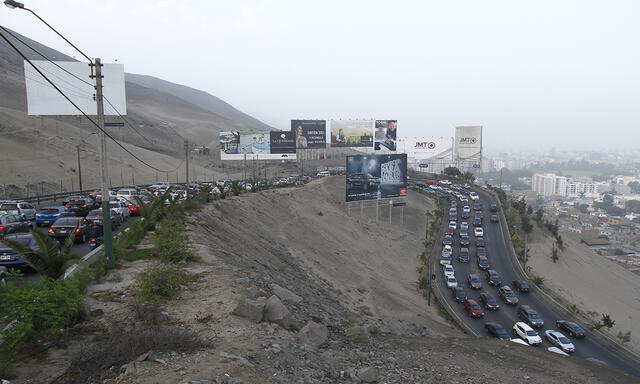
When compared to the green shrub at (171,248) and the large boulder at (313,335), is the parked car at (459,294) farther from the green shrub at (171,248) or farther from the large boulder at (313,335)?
the large boulder at (313,335)

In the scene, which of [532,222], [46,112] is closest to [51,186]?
[46,112]

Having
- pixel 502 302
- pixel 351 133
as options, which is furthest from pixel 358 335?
pixel 351 133

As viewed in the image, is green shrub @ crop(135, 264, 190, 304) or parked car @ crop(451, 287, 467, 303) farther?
parked car @ crop(451, 287, 467, 303)

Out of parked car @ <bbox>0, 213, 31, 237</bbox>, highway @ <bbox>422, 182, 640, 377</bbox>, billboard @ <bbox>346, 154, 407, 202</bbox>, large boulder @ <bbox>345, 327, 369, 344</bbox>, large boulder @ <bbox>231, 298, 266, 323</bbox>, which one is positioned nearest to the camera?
large boulder @ <bbox>231, 298, 266, 323</bbox>

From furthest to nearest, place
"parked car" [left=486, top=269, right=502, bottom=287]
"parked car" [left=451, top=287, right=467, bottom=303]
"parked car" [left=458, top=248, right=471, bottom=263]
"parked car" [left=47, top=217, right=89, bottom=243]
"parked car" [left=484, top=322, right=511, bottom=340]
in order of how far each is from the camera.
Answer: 1. "parked car" [left=458, top=248, right=471, bottom=263]
2. "parked car" [left=486, top=269, right=502, bottom=287]
3. "parked car" [left=451, top=287, right=467, bottom=303]
4. "parked car" [left=484, top=322, right=511, bottom=340]
5. "parked car" [left=47, top=217, right=89, bottom=243]

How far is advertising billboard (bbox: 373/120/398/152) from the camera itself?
64000 mm

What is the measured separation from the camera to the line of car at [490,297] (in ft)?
72.3

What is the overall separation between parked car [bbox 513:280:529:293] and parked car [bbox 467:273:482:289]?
103 inches

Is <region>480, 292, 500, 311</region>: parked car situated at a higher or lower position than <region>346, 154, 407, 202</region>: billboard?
lower

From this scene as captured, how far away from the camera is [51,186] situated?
49.4 metres

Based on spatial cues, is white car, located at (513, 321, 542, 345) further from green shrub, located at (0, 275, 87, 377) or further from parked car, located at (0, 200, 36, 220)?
parked car, located at (0, 200, 36, 220)

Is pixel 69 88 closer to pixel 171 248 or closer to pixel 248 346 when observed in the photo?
pixel 171 248

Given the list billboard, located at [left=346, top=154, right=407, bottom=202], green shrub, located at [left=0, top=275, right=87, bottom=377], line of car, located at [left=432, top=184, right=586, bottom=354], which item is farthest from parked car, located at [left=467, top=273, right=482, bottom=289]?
green shrub, located at [left=0, top=275, right=87, bottom=377]

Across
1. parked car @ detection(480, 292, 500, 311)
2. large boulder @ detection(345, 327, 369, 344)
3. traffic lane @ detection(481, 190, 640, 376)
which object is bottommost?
traffic lane @ detection(481, 190, 640, 376)
